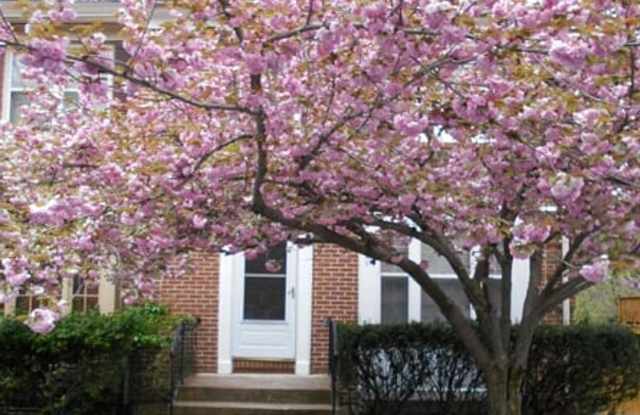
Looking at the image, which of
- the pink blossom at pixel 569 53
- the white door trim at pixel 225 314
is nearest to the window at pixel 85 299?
the white door trim at pixel 225 314

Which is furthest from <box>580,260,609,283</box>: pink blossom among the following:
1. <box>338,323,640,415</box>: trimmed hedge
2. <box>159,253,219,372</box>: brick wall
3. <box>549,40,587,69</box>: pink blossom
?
<box>159,253,219,372</box>: brick wall

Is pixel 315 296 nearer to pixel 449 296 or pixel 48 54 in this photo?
pixel 449 296

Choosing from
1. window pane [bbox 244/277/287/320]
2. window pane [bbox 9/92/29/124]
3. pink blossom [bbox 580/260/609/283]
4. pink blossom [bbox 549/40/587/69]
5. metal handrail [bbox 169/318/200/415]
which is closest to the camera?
pink blossom [bbox 549/40/587/69]

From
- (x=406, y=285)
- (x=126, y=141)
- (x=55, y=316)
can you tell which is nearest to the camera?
(x=55, y=316)

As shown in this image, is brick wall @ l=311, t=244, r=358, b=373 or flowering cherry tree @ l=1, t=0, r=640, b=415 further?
brick wall @ l=311, t=244, r=358, b=373

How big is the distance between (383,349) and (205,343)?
2.85m

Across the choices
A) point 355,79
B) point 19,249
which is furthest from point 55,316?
point 355,79

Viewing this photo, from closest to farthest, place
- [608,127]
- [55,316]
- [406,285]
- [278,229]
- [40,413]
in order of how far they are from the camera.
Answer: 1. [55,316]
2. [608,127]
3. [278,229]
4. [40,413]
5. [406,285]

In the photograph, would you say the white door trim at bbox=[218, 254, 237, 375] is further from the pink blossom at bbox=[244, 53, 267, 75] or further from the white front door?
the pink blossom at bbox=[244, 53, 267, 75]

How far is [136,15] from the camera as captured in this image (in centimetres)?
509

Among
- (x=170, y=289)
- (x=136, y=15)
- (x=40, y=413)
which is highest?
(x=136, y=15)

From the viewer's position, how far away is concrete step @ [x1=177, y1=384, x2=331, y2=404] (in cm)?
991

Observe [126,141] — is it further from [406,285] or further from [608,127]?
[406,285]

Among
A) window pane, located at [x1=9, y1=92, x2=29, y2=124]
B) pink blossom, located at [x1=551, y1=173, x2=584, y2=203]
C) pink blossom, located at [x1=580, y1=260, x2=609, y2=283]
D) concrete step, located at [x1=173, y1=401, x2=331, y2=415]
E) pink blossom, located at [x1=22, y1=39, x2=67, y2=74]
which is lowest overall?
concrete step, located at [x1=173, y1=401, x2=331, y2=415]
